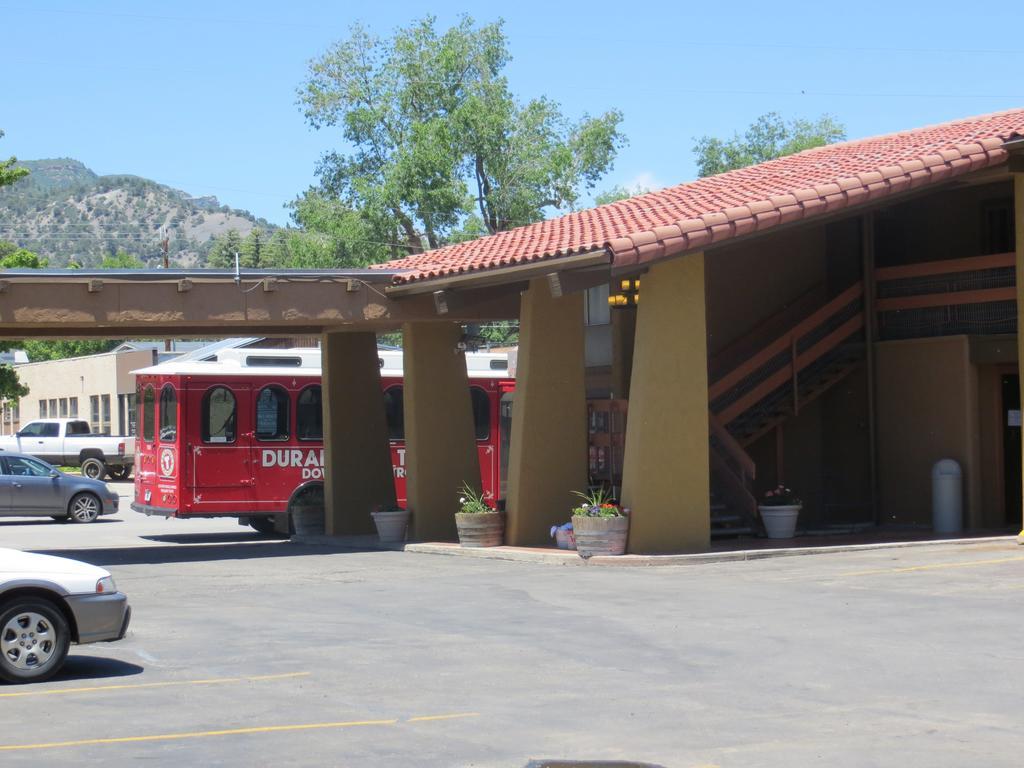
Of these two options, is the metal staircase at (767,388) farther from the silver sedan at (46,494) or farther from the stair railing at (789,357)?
the silver sedan at (46,494)

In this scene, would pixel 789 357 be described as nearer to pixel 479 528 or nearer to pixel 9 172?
pixel 479 528

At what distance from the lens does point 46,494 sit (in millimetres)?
29641

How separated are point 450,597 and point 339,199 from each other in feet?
139

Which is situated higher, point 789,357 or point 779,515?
point 789,357

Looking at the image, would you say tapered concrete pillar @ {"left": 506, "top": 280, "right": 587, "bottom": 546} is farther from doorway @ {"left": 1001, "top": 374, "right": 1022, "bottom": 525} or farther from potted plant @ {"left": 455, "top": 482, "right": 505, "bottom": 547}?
doorway @ {"left": 1001, "top": 374, "right": 1022, "bottom": 525}

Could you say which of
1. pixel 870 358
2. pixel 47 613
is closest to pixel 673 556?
pixel 870 358

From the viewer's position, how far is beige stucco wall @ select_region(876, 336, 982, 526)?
71.6 feet

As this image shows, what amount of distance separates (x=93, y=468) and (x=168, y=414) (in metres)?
25.4

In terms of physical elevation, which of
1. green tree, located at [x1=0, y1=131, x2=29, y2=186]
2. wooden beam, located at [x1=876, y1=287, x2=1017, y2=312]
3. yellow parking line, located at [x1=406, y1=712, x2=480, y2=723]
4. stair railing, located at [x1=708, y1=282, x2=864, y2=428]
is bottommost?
yellow parking line, located at [x1=406, y1=712, x2=480, y2=723]

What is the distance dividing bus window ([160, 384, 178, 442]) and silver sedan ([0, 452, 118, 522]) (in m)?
6.08

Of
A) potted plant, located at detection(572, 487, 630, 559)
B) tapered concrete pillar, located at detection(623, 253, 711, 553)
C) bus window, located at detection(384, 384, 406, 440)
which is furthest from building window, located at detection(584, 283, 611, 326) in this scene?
potted plant, located at detection(572, 487, 630, 559)

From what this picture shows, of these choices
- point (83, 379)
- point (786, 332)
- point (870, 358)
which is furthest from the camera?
point (83, 379)

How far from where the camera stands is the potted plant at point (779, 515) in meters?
20.7

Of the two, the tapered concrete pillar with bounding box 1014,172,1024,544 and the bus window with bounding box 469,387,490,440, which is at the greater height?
the tapered concrete pillar with bounding box 1014,172,1024,544
